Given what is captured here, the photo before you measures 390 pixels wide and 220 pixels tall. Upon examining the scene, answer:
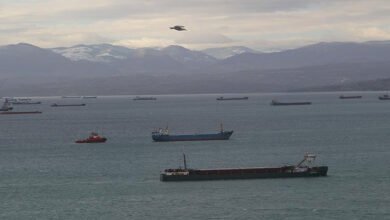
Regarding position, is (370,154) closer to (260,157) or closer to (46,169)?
(260,157)

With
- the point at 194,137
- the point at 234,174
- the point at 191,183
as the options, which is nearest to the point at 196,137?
the point at 194,137

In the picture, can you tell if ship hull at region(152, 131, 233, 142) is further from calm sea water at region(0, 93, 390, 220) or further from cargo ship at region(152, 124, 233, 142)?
calm sea water at region(0, 93, 390, 220)

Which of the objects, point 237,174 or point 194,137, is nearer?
point 237,174

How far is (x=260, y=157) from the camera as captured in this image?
103688 mm

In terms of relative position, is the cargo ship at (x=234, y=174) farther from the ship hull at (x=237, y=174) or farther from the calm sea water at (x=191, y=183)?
the calm sea water at (x=191, y=183)

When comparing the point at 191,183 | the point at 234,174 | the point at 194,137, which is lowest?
the point at 191,183

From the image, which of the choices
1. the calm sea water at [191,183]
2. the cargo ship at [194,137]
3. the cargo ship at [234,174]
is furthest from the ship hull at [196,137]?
the cargo ship at [234,174]

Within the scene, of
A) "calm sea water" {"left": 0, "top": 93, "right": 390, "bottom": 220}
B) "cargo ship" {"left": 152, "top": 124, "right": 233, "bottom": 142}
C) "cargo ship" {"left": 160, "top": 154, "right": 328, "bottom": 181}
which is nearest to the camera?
"calm sea water" {"left": 0, "top": 93, "right": 390, "bottom": 220}

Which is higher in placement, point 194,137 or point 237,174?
point 194,137

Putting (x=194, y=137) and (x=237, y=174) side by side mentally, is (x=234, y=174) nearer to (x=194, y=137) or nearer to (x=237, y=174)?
(x=237, y=174)

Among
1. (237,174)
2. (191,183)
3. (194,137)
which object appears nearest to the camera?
(191,183)

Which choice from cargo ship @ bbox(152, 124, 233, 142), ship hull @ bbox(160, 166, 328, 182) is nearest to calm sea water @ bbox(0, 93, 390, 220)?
ship hull @ bbox(160, 166, 328, 182)

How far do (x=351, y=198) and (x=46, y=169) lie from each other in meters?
42.7

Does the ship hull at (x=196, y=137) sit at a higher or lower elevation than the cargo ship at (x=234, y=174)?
higher
